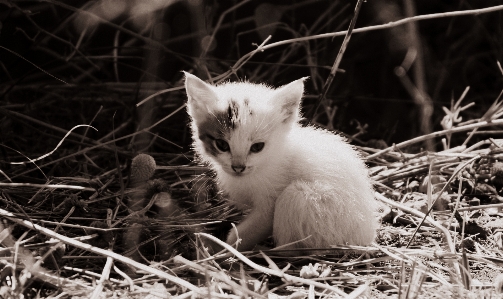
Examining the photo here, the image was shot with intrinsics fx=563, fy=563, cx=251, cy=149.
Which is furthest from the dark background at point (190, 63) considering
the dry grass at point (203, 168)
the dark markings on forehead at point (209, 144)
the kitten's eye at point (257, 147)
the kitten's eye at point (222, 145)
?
the kitten's eye at point (257, 147)

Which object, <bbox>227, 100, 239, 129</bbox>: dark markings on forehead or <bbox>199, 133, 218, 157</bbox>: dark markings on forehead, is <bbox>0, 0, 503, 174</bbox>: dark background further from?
<bbox>227, 100, 239, 129</bbox>: dark markings on forehead

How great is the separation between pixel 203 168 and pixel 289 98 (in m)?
0.69

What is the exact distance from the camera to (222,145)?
268cm

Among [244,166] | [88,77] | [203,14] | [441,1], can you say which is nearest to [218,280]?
[244,166]

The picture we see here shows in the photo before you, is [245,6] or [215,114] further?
[245,6]

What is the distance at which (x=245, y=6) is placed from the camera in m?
4.66

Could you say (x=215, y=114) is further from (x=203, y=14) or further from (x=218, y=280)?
(x=203, y=14)

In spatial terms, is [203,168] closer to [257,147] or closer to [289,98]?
[257,147]

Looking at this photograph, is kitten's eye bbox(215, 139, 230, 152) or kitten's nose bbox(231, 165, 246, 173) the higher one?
kitten's eye bbox(215, 139, 230, 152)

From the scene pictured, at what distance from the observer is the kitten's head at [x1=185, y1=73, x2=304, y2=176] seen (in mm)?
2605

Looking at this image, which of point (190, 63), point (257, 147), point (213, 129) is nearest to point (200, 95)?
point (213, 129)

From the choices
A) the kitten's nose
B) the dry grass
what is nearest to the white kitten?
the kitten's nose

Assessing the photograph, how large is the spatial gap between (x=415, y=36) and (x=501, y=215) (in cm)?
235

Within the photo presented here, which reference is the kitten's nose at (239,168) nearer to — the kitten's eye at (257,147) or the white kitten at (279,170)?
the white kitten at (279,170)
